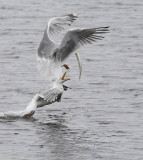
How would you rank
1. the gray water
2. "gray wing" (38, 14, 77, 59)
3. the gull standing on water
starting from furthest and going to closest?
"gray wing" (38, 14, 77, 59), the gull standing on water, the gray water

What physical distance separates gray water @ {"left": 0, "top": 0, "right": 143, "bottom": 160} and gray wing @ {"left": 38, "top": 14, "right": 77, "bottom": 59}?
97 cm

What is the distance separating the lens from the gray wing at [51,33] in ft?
34.7

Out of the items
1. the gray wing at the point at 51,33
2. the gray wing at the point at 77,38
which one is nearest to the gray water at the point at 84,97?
the gray wing at the point at 51,33

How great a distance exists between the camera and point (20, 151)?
323 inches

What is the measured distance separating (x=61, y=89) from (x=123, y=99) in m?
1.33

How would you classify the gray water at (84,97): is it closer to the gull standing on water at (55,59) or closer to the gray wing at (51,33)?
the gull standing on water at (55,59)

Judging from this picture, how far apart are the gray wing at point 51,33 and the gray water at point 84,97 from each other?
968 mm

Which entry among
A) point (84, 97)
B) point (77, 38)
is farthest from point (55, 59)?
point (84, 97)

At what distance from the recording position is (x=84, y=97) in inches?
446

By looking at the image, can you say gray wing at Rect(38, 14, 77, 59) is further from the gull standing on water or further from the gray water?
the gray water

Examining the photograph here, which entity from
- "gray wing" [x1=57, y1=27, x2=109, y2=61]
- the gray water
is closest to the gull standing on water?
"gray wing" [x1=57, y1=27, x2=109, y2=61]

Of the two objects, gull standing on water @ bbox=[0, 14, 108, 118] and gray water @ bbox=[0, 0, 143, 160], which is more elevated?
gull standing on water @ bbox=[0, 14, 108, 118]

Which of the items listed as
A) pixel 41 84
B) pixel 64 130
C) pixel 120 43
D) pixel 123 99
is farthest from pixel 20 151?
pixel 120 43

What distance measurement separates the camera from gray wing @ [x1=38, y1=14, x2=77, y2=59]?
10570 millimetres
